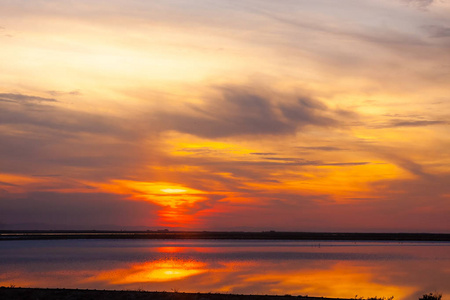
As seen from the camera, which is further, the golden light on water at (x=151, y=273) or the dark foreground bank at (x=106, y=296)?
the golden light on water at (x=151, y=273)

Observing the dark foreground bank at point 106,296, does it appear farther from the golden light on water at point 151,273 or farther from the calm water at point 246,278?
the golden light on water at point 151,273

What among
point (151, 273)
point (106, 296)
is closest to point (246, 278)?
point (151, 273)

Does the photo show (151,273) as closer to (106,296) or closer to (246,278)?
(246,278)

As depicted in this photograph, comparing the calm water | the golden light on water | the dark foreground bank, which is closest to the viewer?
the dark foreground bank

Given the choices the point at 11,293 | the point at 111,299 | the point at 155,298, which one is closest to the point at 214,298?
the point at 155,298

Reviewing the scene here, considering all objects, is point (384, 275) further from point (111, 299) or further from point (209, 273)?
point (111, 299)

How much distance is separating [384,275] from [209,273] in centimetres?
1488

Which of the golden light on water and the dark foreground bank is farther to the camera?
the golden light on water

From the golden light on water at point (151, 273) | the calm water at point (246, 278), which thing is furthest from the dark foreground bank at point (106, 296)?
the golden light on water at point (151, 273)

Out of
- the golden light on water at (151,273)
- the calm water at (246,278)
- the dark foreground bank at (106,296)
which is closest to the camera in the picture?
the dark foreground bank at (106,296)

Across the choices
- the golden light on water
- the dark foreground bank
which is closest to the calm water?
the golden light on water

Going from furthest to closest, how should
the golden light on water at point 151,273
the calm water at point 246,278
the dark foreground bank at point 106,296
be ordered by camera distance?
the golden light on water at point 151,273
the calm water at point 246,278
the dark foreground bank at point 106,296

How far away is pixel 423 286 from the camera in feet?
124

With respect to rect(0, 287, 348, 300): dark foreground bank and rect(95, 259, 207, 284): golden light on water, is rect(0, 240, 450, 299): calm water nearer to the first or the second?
rect(95, 259, 207, 284): golden light on water
